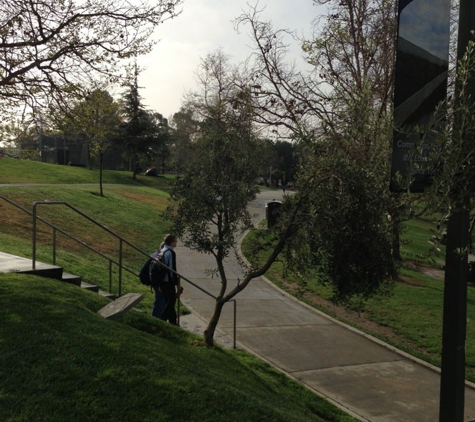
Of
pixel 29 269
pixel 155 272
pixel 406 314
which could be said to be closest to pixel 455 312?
pixel 155 272

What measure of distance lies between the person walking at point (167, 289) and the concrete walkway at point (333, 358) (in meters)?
0.76

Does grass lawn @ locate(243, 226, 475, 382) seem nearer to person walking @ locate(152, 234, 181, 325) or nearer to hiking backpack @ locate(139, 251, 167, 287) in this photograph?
person walking @ locate(152, 234, 181, 325)

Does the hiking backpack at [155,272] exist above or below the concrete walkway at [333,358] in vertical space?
above

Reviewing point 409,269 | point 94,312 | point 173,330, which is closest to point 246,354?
point 173,330

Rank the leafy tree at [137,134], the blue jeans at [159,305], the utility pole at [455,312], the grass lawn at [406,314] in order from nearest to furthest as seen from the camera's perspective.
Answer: the utility pole at [455,312] → the blue jeans at [159,305] → the grass lawn at [406,314] → the leafy tree at [137,134]

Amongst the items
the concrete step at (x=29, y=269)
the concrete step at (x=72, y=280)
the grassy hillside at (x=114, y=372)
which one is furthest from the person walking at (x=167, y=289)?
the concrete step at (x=29, y=269)

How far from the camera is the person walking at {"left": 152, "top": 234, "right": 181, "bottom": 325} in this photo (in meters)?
7.90


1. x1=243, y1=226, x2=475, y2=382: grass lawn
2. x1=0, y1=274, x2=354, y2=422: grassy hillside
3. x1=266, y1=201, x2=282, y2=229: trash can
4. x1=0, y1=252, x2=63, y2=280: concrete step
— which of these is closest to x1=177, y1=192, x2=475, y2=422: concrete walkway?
x1=243, y1=226, x2=475, y2=382: grass lawn

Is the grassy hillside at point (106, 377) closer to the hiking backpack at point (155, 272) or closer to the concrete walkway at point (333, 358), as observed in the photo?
the concrete walkway at point (333, 358)

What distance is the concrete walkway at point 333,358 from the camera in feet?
20.9

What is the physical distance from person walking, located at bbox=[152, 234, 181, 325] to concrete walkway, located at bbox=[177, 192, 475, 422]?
76 cm

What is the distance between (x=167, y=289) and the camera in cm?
796

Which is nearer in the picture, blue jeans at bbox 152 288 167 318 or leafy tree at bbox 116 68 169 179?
blue jeans at bbox 152 288 167 318

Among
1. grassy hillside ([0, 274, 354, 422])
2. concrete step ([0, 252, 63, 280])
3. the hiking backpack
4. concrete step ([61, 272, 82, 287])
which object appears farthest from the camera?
the hiking backpack
